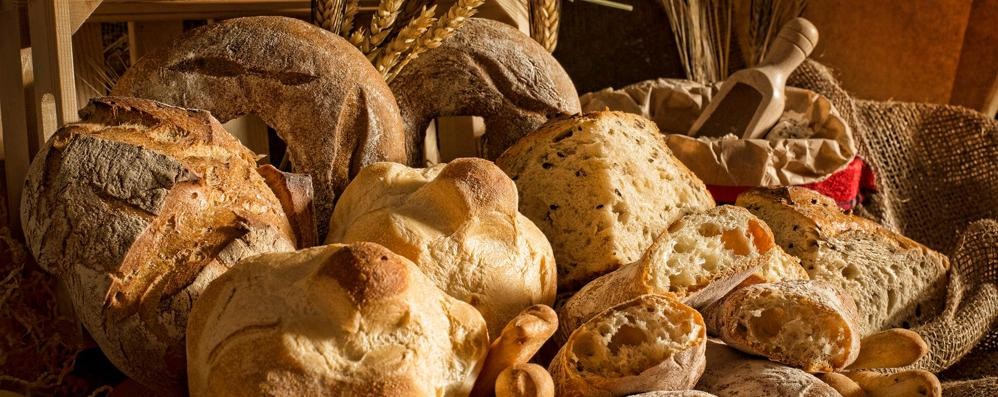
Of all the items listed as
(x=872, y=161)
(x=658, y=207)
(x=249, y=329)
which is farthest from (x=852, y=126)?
(x=249, y=329)

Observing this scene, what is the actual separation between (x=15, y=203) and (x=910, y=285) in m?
1.24

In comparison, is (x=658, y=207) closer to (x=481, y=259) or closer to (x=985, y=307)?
(x=481, y=259)

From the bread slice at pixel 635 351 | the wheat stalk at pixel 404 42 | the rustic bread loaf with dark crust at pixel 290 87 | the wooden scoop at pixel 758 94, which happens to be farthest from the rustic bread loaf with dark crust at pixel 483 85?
the bread slice at pixel 635 351

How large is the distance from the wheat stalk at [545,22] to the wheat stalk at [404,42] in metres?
0.39

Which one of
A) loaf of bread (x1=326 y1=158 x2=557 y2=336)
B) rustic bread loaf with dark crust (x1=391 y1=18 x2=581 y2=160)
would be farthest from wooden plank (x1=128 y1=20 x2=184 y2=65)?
loaf of bread (x1=326 y1=158 x2=557 y2=336)

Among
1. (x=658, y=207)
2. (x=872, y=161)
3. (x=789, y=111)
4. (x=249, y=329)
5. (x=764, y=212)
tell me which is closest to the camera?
(x=249, y=329)

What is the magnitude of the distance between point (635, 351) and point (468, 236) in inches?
8.8

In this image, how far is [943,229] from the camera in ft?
6.32

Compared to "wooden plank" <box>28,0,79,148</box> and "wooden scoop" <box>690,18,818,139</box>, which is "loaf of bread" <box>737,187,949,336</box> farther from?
"wooden plank" <box>28,0,79,148</box>

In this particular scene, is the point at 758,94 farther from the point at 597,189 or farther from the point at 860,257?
the point at 597,189

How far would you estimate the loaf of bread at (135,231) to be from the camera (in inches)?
34.3

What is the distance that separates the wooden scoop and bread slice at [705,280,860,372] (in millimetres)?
777

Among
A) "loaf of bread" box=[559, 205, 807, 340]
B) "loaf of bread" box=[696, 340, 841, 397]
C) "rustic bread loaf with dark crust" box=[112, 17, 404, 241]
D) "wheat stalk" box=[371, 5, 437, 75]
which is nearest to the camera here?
"loaf of bread" box=[696, 340, 841, 397]

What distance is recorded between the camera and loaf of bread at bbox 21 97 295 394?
A: 87 centimetres
